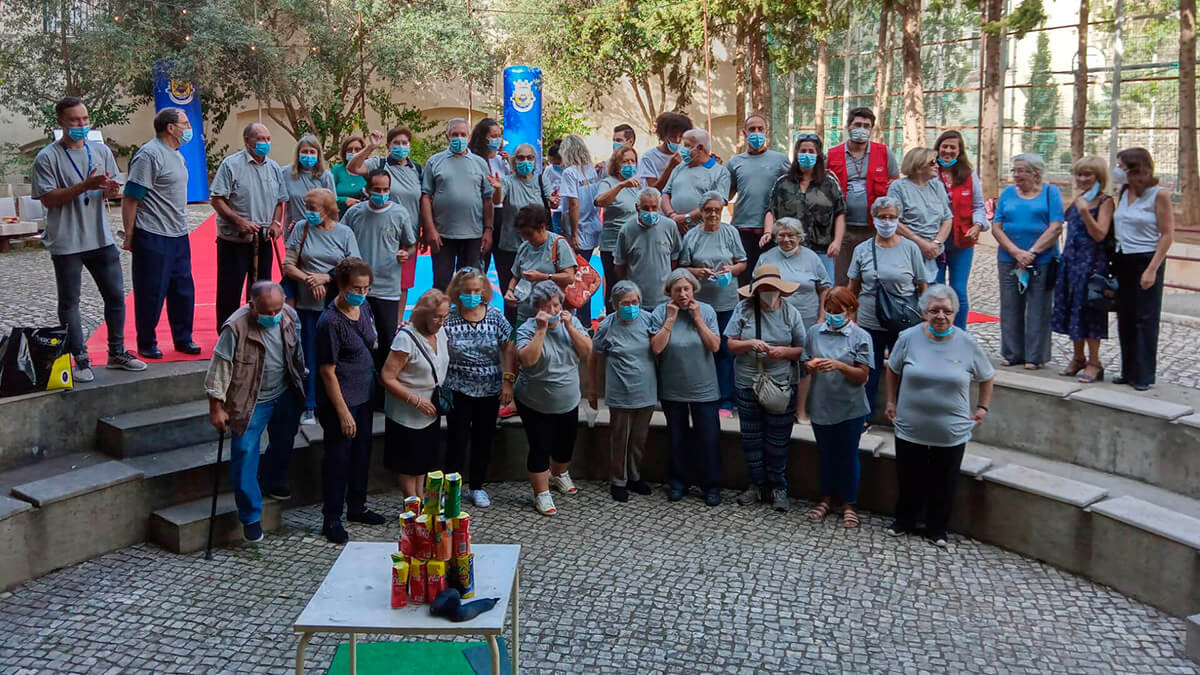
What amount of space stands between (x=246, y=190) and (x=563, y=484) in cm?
296

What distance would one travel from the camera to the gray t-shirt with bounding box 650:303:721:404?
7449mm

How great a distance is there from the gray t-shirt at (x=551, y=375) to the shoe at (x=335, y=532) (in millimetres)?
1409

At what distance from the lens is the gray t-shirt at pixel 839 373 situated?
23.2 feet

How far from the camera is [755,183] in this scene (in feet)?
27.2

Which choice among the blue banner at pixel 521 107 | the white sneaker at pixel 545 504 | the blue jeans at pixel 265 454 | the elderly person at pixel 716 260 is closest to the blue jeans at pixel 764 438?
the elderly person at pixel 716 260

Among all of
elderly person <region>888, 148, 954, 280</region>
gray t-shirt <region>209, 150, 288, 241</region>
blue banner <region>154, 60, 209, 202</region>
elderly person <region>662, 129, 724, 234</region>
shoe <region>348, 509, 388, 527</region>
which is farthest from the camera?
blue banner <region>154, 60, 209, 202</region>

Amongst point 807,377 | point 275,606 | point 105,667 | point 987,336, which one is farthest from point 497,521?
point 987,336

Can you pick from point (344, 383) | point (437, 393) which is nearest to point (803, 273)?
point (437, 393)

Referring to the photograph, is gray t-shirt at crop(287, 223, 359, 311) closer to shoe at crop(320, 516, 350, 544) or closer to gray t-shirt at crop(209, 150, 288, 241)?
gray t-shirt at crop(209, 150, 288, 241)

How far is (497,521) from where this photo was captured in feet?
23.9

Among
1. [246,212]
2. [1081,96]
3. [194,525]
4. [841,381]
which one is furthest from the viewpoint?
[1081,96]

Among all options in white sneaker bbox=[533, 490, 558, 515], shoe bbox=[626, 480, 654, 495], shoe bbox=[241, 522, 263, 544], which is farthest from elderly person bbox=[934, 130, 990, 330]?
shoe bbox=[241, 522, 263, 544]

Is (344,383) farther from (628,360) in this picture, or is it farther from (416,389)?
(628,360)

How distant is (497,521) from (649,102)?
26.4m
